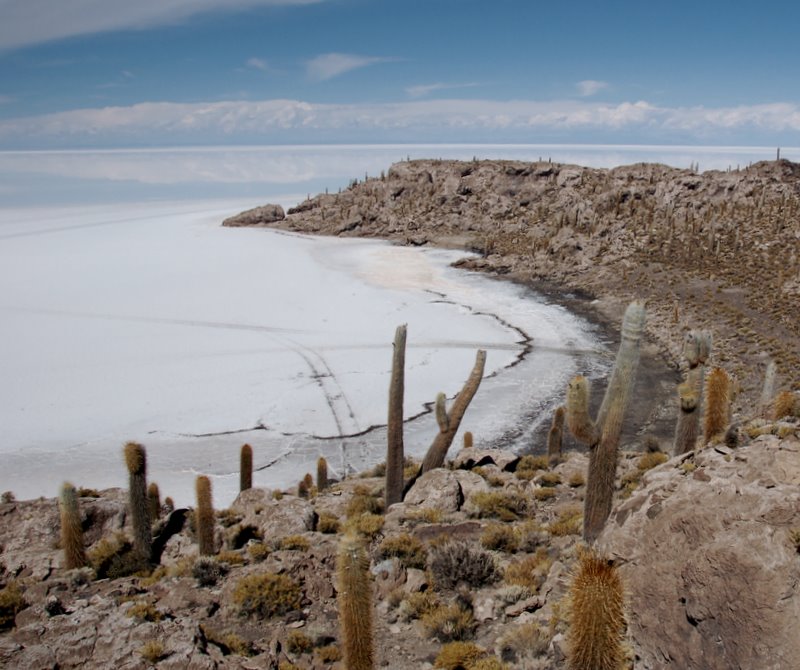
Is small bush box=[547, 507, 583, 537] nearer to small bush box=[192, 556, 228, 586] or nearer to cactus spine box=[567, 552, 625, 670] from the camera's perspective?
small bush box=[192, 556, 228, 586]

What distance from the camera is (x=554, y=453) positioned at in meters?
16.3

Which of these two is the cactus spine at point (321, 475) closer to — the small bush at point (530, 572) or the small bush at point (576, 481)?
the small bush at point (576, 481)

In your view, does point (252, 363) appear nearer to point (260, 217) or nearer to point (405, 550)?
point (405, 550)

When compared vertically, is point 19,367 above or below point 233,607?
below

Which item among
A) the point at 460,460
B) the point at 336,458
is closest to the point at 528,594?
the point at 460,460

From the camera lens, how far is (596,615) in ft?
12.7

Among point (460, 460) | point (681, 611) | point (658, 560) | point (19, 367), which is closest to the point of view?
point (681, 611)

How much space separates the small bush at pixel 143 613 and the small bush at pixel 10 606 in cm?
161

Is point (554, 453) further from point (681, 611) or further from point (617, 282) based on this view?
point (617, 282)

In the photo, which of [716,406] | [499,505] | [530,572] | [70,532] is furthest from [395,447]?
[716,406]

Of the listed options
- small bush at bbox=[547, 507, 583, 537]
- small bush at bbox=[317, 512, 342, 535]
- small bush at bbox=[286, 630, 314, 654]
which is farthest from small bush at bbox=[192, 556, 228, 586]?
small bush at bbox=[547, 507, 583, 537]

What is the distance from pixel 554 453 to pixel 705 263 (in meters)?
30.6

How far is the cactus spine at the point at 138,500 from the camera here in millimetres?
10383

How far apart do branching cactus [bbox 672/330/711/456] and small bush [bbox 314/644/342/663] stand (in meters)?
5.95
